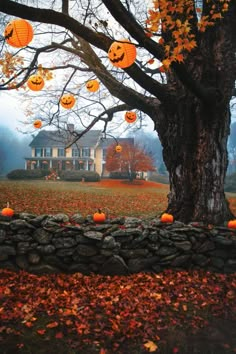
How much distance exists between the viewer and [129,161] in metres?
10.2

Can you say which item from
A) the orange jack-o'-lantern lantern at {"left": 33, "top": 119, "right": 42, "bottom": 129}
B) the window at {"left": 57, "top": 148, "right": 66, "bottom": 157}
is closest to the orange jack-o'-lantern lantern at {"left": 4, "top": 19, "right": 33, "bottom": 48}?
the orange jack-o'-lantern lantern at {"left": 33, "top": 119, "right": 42, "bottom": 129}

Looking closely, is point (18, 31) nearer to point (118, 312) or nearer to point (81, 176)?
point (118, 312)

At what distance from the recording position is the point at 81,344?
3.21 meters

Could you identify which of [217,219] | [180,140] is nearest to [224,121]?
[180,140]

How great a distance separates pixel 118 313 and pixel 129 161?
6800 mm

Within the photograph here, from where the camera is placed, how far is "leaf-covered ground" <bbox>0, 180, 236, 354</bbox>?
3.23m

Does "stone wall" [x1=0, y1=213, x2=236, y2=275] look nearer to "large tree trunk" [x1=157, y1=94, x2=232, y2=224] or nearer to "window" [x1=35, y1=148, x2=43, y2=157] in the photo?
"large tree trunk" [x1=157, y1=94, x2=232, y2=224]

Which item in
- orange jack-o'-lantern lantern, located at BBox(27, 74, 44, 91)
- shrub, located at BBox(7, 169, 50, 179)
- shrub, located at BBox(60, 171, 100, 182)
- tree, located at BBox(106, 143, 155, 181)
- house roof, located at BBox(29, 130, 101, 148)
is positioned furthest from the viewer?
tree, located at BBox(106, 143, 155, 181)

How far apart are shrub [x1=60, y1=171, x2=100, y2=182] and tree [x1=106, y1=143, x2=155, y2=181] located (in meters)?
0.80

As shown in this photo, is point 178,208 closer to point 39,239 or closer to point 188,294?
point 188,294

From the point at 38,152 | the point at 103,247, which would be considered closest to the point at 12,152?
the point at 38,152

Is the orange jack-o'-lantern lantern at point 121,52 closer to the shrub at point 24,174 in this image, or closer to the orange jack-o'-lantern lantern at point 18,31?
the orange jack-o'-lantern lantern at point 18,31

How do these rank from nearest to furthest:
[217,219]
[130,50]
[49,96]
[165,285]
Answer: [130,50], [165,285], [217,219], [49,96]

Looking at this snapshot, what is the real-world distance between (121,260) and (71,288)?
0.98 m
